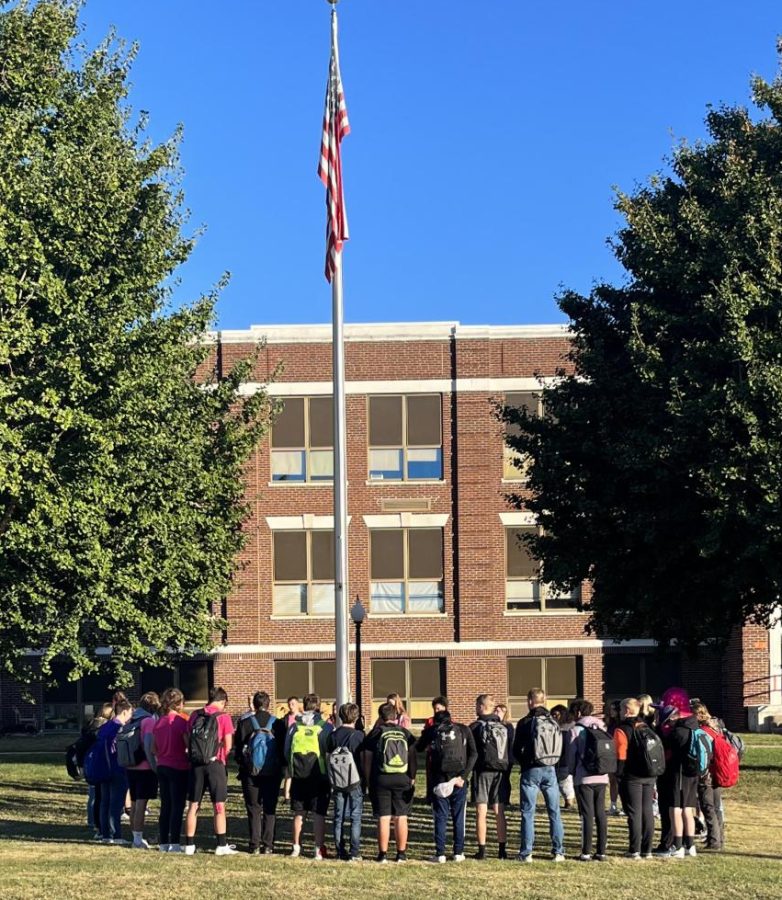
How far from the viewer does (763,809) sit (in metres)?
21.8

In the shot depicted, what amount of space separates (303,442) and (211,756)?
27.8m

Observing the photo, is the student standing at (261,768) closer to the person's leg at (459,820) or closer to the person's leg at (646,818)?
the person's leg at (459,820)

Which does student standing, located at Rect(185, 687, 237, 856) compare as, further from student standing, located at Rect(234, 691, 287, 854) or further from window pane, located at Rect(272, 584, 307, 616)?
window pane, located at Rect(272, 584, 307, 616)

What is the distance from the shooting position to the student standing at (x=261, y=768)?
16.2 metres

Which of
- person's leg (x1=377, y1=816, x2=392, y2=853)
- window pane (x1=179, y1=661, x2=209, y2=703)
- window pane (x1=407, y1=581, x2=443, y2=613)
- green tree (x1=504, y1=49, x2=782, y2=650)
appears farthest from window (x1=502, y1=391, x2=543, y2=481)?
person's leg (x1=377, y1=816, x2=392, y2=853)

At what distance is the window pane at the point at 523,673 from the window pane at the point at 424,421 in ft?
23.2

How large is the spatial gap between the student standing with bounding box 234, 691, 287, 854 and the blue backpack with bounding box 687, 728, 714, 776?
4619mm

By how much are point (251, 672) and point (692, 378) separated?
79.6ft

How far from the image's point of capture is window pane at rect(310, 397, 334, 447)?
143 feet

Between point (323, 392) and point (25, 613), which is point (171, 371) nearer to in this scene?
point (25, 613)

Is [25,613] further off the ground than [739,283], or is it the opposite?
[739,283]

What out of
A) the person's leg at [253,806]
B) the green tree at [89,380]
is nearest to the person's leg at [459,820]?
the person's leg at [253,806]

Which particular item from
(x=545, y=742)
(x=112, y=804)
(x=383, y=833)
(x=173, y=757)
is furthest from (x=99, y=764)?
(x=545, y=742)

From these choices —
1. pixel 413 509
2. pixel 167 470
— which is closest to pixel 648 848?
pixel 167 470
